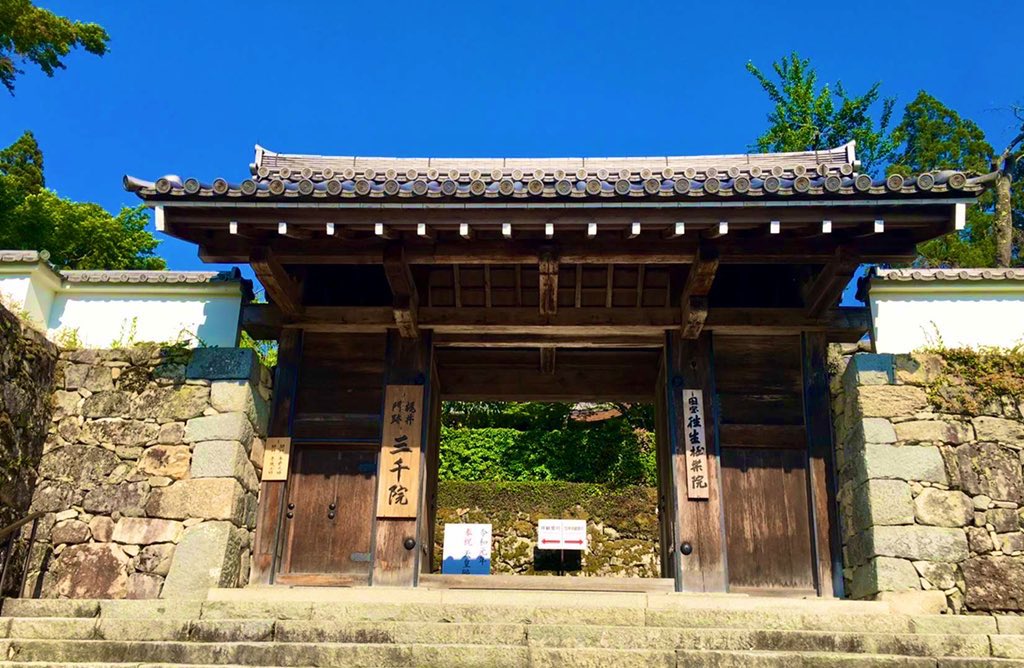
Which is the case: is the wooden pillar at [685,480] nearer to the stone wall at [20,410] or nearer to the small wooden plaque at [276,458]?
the small wooden plaque at [276,458]

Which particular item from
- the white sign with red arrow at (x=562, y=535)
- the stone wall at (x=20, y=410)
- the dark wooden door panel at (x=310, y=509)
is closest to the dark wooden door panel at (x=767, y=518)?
the dark wooden door panel at (x=310, y=509)

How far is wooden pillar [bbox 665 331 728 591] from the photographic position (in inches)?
291

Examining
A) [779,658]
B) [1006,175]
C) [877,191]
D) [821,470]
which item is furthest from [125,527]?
[1006,175]

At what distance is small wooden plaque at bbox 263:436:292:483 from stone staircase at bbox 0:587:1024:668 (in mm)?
1537

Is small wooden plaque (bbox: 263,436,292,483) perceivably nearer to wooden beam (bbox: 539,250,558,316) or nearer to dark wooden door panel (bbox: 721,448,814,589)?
wooden beam (bbox: 539,250,558,316)

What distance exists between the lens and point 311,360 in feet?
27.0

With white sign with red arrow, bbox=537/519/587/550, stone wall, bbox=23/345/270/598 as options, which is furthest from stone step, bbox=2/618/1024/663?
white sign with red arrow, bbox=537/519/587/550

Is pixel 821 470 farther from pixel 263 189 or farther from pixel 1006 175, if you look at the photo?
pixel 1006 175

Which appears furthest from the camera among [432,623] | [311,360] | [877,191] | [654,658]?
[311,360]

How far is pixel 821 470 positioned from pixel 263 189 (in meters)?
5.43

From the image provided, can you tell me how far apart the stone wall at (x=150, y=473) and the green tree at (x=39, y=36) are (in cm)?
1171

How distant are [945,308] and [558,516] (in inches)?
428

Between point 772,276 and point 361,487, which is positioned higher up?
point 772,276

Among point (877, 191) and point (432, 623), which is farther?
point (877, 191)
